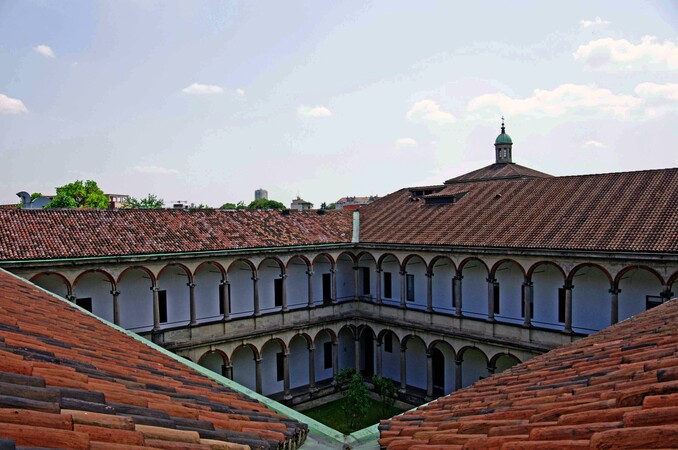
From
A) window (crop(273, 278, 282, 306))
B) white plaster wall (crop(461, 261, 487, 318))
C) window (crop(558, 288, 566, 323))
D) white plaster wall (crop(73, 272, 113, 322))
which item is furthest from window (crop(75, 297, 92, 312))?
window (crop(558, 288, 566, 323))

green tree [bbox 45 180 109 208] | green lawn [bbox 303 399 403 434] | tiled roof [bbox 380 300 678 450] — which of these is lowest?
green lawn [bbox 303 399 403 434]

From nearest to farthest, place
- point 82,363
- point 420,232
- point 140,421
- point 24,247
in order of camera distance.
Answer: point 140,421 < point 82,363 < point 24,247 < point 420,232

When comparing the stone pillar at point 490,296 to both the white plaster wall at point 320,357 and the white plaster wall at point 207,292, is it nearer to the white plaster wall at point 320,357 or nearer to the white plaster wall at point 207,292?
the white plaster wall at point 320,357

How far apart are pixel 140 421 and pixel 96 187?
68994 mm

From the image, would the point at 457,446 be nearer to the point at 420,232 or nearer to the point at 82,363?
the point at 82,363

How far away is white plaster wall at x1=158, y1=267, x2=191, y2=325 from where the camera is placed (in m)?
25.7

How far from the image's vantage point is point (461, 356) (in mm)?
26078

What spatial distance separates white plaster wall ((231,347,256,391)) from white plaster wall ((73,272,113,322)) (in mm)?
7348

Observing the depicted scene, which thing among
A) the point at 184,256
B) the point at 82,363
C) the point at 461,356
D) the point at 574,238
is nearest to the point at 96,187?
the point at 184,256

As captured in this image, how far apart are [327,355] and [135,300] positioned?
12561 mm

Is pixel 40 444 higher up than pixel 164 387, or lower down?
higher up

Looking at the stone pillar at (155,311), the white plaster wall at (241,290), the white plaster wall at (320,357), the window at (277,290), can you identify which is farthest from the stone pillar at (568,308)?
the stone pillar at (155,311)

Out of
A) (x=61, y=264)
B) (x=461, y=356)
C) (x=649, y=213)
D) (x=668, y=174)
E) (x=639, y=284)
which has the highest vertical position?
(x=668, y=174)

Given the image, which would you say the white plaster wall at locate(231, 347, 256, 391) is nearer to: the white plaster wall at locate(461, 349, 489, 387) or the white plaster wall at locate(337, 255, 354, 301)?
the white plaster wall at locate(337, 255, 354, 301)
